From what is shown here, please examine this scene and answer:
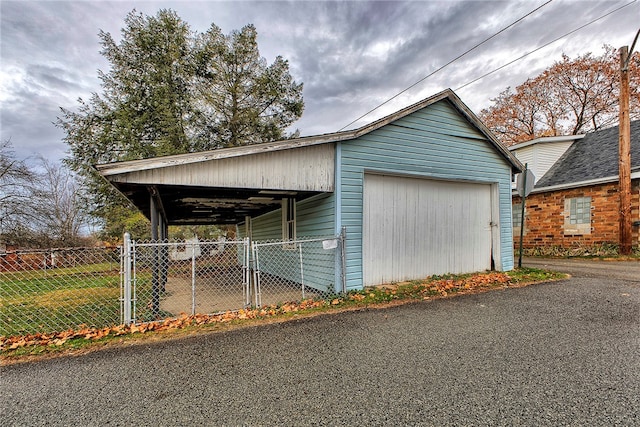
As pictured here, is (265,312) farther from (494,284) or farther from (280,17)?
(280,17)

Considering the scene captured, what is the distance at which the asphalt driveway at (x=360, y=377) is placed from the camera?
79.7 inches

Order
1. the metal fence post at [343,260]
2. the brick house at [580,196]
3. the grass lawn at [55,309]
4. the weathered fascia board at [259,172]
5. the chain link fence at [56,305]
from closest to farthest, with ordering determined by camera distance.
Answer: the weathered fascia board at [259,172], the chain link fence at [56,305], the grass lawn at [55,309], the metal fence post at [343,260], the brick house at [580,196]

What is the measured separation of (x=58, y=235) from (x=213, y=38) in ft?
44.8

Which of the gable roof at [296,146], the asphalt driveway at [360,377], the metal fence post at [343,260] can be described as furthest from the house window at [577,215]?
the metal fence post at [343,260]

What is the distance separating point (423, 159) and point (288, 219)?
12.3 ft

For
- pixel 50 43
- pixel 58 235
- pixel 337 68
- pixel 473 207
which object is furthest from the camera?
pixel 58 235

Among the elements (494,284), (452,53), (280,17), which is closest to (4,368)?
(494,284)

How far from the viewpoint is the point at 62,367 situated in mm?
2852

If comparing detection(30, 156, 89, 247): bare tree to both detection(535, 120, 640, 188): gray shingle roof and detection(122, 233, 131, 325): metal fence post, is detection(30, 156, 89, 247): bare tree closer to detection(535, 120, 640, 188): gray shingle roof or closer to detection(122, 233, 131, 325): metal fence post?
detection(122, 233, 131, 325): metal fence post

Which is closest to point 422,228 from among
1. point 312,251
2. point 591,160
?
point 312,251

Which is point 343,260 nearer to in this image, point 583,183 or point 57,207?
point 583,183

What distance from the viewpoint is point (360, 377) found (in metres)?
2.52

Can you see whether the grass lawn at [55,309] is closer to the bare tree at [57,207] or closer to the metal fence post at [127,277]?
the metal fence post at [127,277]

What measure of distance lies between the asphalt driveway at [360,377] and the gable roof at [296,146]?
233 cm
